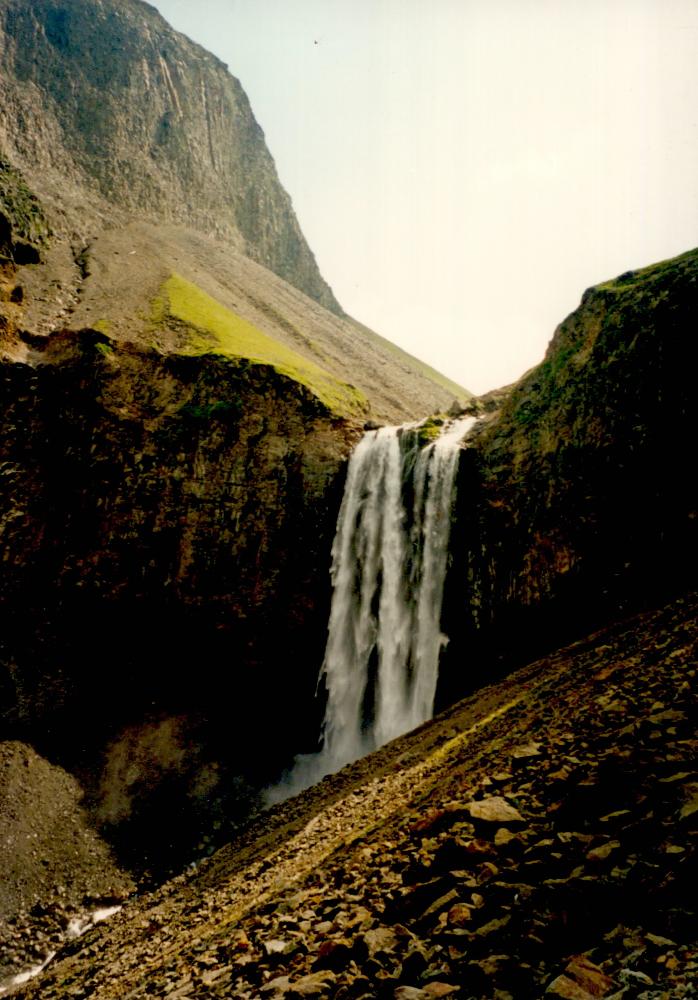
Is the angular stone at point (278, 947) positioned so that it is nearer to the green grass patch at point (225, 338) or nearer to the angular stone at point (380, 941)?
the angular stone at point (380, 941)

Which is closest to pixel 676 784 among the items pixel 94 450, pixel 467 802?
pixel 467 802

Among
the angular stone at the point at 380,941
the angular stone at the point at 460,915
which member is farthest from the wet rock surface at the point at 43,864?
the angular stone at the point at 460,915

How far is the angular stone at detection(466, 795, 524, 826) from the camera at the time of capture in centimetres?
521

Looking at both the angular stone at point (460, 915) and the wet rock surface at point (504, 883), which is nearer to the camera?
the wet rock surface at point (504, 883)

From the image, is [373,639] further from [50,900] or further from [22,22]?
[22,22]

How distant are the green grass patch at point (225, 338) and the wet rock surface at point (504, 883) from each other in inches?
985

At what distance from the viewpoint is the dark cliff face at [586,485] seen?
57.0ft

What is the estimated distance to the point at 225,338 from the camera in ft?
133

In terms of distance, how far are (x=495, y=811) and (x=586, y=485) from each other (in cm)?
1675

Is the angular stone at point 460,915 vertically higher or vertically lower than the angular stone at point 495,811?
lower

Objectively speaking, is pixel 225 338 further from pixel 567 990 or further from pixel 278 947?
pixel 567 990

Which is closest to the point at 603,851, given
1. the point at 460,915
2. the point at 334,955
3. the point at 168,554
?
the point at 460,915

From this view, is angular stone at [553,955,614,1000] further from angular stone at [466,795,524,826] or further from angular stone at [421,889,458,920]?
angular stone at [466,795,524,826]

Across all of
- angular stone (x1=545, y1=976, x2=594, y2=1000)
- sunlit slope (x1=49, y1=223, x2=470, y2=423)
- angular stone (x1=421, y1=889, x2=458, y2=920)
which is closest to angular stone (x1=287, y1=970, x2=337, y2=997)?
angular stone (x1=421, y1=889, x2=458, y2=920)
